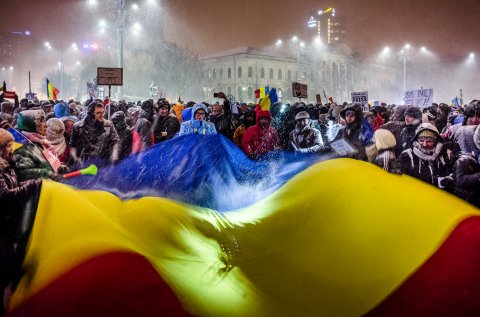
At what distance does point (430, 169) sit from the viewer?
5.87m

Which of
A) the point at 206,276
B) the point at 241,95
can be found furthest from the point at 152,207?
the point at 241,95

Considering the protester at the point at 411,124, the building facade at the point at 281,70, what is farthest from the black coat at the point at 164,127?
the building facade at the point at 281,70

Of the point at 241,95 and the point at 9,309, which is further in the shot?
the point at 241,95

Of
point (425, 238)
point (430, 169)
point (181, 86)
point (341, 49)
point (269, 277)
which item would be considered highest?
point (341, 49)

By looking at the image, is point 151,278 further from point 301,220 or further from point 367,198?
point 367,198

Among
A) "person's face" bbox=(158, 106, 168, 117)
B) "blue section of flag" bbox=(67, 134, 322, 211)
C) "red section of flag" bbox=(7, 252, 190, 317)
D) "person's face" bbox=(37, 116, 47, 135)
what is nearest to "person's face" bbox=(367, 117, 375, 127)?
"person's face" bbox=(158, 106, 168, 117)

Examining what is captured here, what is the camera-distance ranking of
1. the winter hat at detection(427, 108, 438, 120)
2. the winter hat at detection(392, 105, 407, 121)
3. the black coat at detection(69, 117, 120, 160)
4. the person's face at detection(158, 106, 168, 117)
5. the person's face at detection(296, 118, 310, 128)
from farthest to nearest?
the winter hat at detection(427, 108, 438, 120) < the person's face at detection(158, 106, 168, 117) < the winter hat at detection(392, 105, 407, 121) < the person's face at detection(296, 118, 310, 128) < the black coat at detection(69, 117, 120, 160)

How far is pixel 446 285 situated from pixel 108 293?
2.60m

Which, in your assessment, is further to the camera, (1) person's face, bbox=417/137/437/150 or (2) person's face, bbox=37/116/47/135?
(2) person's face, bbox=37/116/47/135

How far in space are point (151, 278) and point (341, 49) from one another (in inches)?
4011

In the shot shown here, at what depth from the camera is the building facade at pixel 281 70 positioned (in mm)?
92938

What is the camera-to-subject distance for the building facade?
305ft

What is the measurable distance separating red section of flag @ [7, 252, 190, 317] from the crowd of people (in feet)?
1.16

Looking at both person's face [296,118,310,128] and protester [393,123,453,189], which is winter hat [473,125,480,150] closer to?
protester [393,123,453,189]
